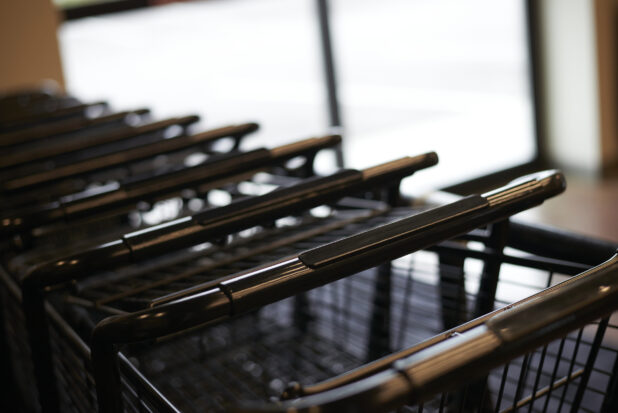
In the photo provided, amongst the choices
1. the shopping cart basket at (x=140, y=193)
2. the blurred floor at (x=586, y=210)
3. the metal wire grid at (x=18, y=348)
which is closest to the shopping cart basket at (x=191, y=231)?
the shopping cart basket at (x=140, y=193)

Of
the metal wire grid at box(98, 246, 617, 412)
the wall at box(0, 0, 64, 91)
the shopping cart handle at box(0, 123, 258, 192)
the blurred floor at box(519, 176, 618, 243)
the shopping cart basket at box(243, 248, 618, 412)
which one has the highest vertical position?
the wall at box(0, 0, 64, 91)

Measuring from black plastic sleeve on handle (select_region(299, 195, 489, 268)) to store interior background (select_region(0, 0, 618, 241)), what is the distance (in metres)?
2.98

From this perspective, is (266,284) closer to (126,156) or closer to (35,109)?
(126,156)

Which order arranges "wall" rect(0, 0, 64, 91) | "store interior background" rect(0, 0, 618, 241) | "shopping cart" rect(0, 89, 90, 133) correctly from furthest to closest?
"store interior background" rect(0, 0, 618, 241) < "wall" rect(0, 0, 64, 91) < "shopping cart" rect(0, 89, 90, 133)

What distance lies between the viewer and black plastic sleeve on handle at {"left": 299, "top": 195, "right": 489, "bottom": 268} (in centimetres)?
67

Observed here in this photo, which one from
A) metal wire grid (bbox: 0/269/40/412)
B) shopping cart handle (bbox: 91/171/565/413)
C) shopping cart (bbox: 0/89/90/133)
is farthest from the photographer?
shopping cart (bbox: 0/89/90/133)

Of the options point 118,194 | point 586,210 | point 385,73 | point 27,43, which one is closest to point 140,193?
point 118,194

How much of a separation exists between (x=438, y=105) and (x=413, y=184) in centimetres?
89

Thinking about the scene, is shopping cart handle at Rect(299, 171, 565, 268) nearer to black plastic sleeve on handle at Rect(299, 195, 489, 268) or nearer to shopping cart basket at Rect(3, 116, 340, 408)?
black plastic sleeve on handle at Rect(299, 195, 489, 268)

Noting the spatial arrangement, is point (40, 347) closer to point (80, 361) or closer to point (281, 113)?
point (80, 361)

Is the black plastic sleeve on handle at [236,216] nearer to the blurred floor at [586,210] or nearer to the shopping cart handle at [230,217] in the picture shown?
the shopping cart handle at [230,217]

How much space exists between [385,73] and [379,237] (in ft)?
14.1

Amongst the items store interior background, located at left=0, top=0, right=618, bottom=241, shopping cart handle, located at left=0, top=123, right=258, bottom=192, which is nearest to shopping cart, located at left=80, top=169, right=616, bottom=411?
shopping cart handle, located at left=0, top=123, right=258, bottom=192

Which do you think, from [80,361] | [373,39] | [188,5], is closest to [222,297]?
[80,361]
